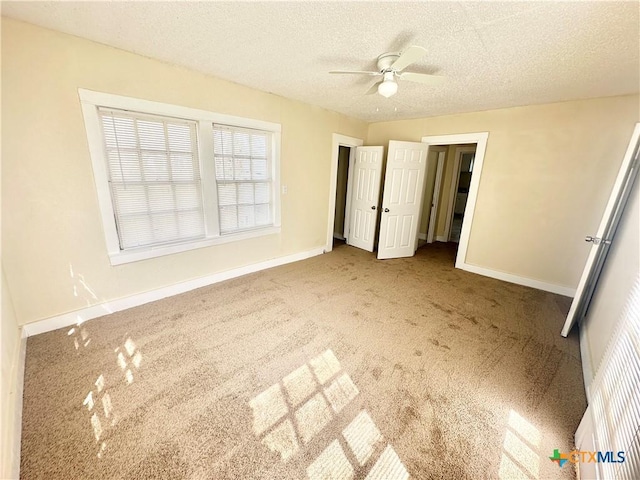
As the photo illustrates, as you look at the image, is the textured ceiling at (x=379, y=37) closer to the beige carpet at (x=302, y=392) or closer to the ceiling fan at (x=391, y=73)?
the ceiling fan at (x=391, y=73)

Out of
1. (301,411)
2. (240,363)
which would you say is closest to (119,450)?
(240,363)

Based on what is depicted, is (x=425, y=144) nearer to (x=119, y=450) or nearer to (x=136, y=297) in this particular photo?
(x=136, y=297)

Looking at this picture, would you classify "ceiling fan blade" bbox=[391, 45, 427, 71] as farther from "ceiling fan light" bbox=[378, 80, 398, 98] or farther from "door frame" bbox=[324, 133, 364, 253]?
"door frame" bbox=[324, 133, 364, 253]

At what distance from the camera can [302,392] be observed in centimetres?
168

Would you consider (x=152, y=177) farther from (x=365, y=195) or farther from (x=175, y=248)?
(x=365, y=195)

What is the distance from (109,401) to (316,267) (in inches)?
106

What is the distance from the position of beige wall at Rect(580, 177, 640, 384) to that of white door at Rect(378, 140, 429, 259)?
2.40 metres

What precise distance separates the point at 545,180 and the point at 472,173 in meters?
0.84

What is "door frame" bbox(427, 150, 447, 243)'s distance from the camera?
514 centimetres

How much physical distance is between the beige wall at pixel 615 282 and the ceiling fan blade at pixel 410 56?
1945 millimetres

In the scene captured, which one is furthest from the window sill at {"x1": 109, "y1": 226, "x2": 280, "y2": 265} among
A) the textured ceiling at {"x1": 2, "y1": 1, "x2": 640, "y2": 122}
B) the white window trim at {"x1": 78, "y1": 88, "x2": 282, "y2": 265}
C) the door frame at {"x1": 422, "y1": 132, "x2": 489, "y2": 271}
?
the door frame at {"x1": 422, "y1": 132, "x2": 489, "y2": 271}

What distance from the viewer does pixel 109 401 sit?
5.12 ft

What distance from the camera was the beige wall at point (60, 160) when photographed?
72.3 inches

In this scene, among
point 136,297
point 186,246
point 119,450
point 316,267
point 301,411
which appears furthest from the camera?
point 316,267
